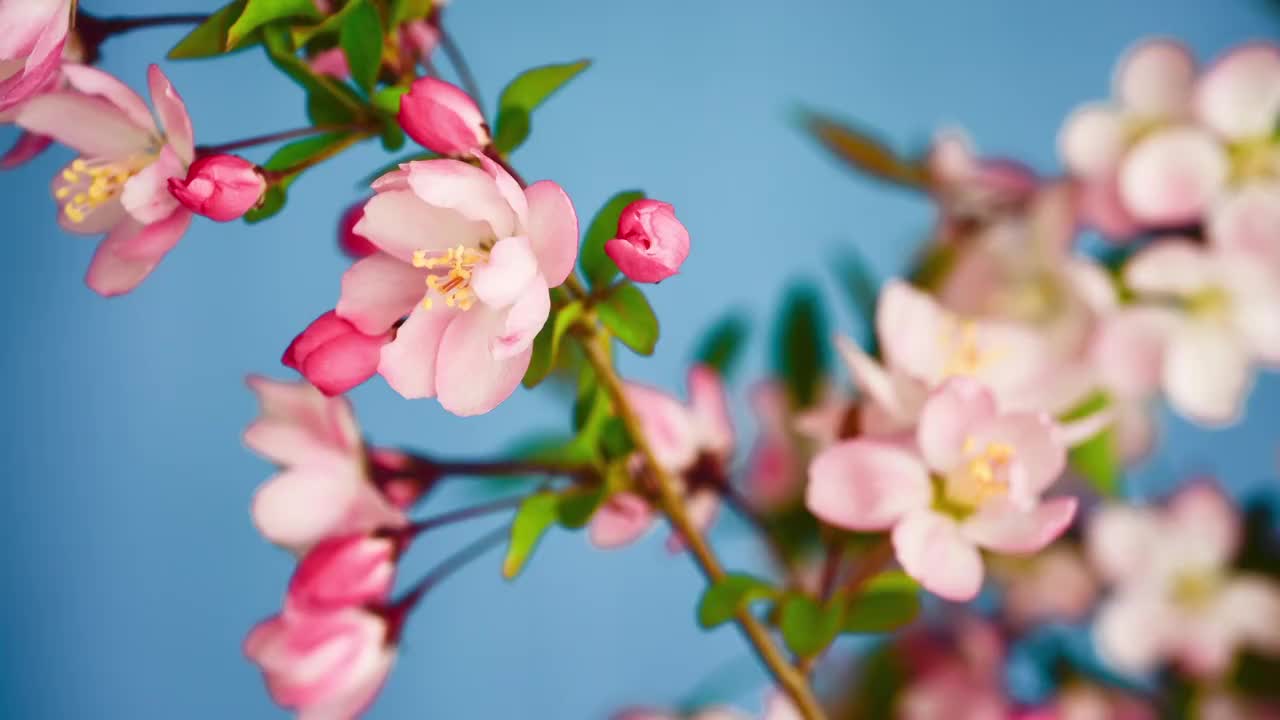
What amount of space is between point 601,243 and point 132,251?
0.58 ft

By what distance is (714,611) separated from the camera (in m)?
0.44

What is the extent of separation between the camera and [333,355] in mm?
358

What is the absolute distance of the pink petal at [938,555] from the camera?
0.43 meters

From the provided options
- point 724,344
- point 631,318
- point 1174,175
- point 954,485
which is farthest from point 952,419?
point 1174,175

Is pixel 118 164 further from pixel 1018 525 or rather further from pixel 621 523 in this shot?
pixel 1018 525

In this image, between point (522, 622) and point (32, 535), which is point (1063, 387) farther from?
point (32, 535)

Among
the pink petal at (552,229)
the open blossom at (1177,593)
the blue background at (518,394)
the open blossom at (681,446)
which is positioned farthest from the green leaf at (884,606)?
the open blossom at (1177,593)

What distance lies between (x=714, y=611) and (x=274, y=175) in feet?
0.84

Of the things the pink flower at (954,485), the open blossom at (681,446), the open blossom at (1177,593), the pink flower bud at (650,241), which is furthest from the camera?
the open blossom at (1177,593)

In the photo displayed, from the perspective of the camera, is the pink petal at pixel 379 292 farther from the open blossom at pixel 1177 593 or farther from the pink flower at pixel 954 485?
the open blossom at pixel 1177 593

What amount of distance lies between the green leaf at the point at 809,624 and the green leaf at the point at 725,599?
0.02 metres

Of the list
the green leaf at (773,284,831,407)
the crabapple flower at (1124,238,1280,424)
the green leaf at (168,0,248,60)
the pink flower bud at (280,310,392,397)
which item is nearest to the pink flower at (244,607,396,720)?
the pink flower bud at (280,310,392,397)

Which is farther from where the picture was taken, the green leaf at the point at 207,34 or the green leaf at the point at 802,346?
the green leaf at the point at 802,346

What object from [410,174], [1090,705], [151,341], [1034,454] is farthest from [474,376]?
[1090,705]
